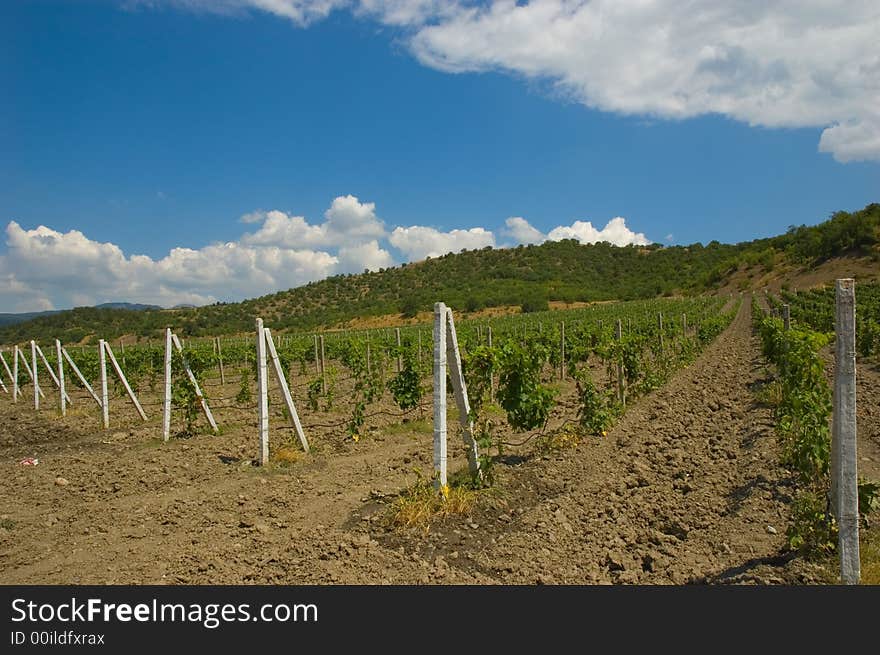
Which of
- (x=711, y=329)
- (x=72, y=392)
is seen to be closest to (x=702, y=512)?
(x=711, y=329)

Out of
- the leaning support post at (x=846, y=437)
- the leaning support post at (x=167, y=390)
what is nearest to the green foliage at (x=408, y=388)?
the leaning support post at (x=167, y=390)

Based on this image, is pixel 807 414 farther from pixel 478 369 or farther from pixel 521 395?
pixel 478 369

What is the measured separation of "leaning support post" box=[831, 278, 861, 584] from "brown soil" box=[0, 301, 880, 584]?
36cm

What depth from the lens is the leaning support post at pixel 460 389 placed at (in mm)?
5500

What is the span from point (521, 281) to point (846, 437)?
76962 millimetres

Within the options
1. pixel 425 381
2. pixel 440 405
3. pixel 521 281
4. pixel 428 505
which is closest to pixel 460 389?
pixel 440 405

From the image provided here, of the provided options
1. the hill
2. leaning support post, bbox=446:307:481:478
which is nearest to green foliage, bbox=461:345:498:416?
leaning support post, bbox=446:307:481:478

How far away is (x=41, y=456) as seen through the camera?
888cm

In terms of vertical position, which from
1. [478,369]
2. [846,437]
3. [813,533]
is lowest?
[813,533]

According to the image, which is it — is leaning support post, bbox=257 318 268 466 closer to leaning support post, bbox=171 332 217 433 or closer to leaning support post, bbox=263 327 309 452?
leaning support post, bbox=263 327 309 452

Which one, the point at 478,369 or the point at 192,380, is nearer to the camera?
the point at 478,369

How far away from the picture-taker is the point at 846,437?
3568mm

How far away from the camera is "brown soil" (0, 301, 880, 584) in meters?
4.20

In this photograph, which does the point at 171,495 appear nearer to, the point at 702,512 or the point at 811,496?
the point at 702,512
